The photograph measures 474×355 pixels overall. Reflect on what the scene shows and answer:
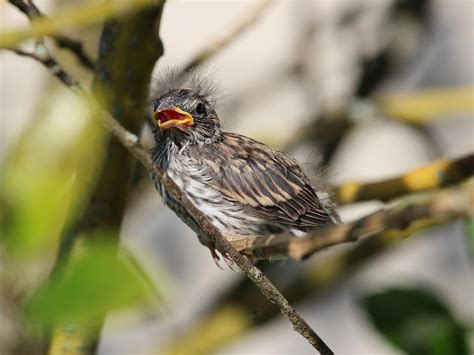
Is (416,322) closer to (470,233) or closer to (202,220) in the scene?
(470,233)

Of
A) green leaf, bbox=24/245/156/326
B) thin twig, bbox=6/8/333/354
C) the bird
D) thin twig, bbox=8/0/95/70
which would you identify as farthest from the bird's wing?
green leaf, bbox=24/245/156/326

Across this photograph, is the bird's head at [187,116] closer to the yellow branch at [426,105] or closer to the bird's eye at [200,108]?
the bird's eye at [200,108]

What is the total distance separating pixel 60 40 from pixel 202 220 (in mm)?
694

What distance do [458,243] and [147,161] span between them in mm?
2914

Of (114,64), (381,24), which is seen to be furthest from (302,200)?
(381,24)

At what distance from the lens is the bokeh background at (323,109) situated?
216 centimetres

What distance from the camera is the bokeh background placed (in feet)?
7.09

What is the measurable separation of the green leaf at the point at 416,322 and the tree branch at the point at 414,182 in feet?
0.71

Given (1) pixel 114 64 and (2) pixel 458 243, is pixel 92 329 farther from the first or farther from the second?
(2) pixel 458 243

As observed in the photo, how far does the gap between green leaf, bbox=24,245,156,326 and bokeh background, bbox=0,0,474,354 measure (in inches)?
56.5

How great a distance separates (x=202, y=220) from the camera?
0.69 m

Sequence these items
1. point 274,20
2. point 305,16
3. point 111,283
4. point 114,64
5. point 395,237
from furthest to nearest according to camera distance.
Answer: point 274,20, point 305,16, point 395,237, point 114,64, point 111,283

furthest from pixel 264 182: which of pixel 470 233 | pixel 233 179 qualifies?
pixel 470 233

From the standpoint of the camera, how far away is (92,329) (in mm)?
1315
